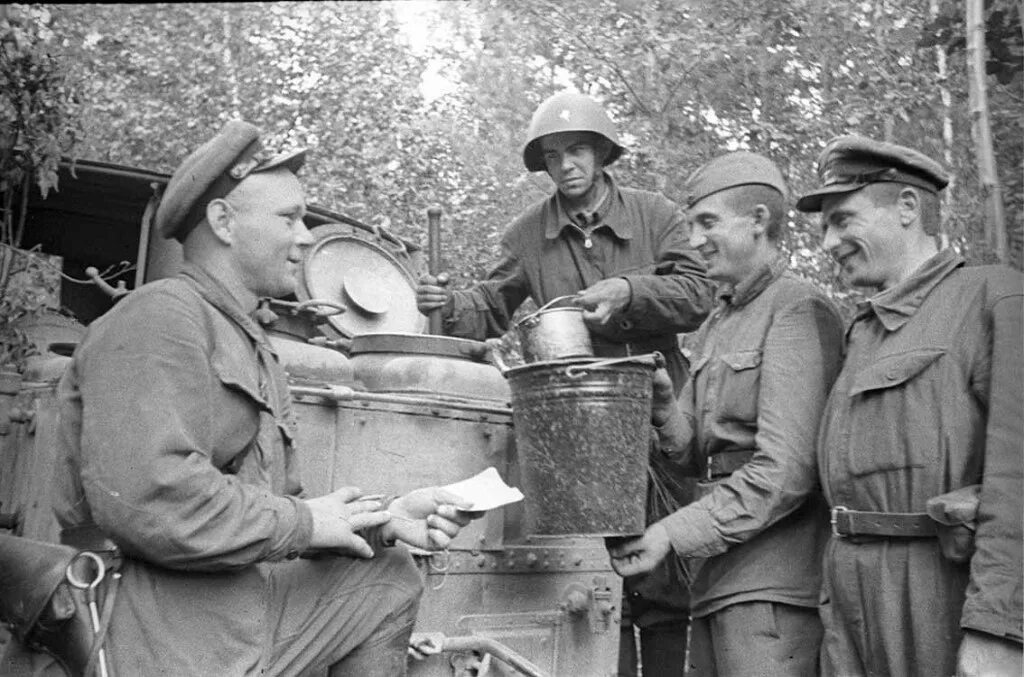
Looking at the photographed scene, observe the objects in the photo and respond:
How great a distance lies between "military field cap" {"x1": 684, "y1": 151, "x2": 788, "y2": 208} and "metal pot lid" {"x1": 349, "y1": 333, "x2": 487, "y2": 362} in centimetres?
114

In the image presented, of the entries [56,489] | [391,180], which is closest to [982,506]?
[56,489]

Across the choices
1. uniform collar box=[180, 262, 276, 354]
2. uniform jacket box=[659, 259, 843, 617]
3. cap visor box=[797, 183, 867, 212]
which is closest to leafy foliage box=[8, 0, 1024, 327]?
uniform jacket box=[659, 259, 843, 617]

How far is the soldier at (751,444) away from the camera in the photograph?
4.18 m

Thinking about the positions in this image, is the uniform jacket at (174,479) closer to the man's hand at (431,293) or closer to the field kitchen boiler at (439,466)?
the field kitchen boiler at (439,466)

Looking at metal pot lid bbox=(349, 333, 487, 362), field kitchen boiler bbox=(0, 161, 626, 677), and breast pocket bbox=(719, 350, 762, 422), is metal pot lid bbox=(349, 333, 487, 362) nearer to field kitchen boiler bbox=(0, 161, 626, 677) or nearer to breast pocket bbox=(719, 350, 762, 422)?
field kitchen boiler bbox=(0, 161, 626, 677)

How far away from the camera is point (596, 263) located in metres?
6.12

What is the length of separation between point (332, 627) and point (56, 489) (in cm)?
83

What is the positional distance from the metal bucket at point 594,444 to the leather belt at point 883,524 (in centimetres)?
72

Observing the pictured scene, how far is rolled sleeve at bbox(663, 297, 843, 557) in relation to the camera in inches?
164

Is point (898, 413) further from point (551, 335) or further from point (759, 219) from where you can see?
point (551, 335)

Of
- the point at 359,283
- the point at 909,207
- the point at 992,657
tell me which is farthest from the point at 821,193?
the point at 359,283

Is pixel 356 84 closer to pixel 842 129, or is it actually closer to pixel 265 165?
pixel 842 129

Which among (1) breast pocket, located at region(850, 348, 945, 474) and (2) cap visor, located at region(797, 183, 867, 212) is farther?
(2) cap visor, located at region(797, 183, 867, 212)

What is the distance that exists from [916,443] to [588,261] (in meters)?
2.72
